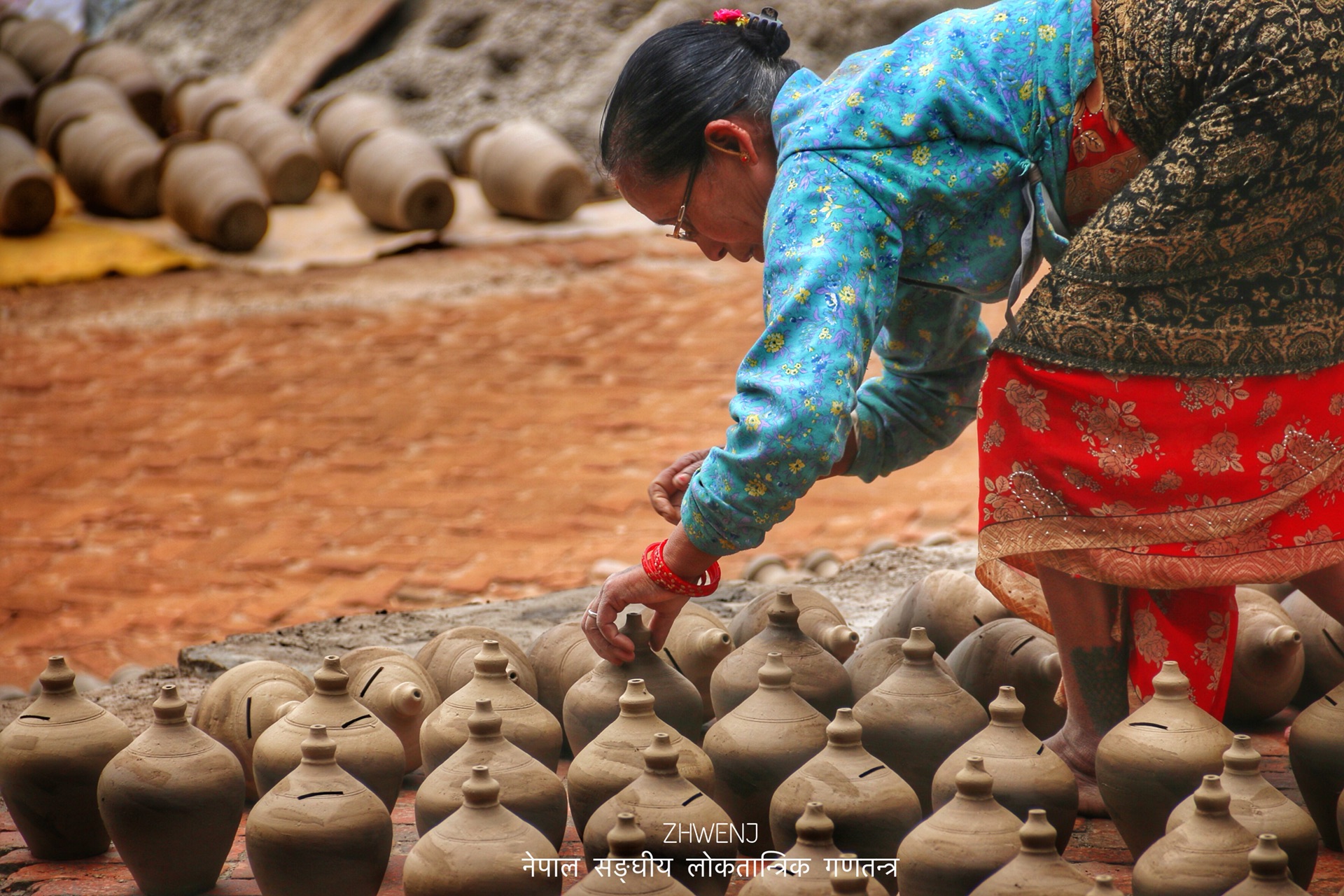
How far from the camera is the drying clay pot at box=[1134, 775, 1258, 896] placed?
174cm

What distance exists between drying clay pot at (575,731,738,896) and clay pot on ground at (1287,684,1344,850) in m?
0.94

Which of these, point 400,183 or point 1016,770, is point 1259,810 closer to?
point 1016,770

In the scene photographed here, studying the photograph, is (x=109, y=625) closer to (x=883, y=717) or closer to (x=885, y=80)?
(x=883, y=717)

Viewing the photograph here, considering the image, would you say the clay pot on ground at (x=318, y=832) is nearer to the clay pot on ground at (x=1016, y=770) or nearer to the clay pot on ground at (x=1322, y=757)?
the clay pot on ground at (x=1016, y=770)

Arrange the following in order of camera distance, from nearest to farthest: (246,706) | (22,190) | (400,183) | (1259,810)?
1. (1259,810)
2. (246,706)
3. (22,190)
4. (400,183)

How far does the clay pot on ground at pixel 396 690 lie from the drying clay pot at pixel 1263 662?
1.57m

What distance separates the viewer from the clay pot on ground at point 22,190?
29.4 feet

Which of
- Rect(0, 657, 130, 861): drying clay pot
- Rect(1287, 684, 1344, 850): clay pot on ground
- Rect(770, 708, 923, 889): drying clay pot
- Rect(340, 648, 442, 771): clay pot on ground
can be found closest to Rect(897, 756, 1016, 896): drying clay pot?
Rect(770, 708, 923, 889): drying clay pot

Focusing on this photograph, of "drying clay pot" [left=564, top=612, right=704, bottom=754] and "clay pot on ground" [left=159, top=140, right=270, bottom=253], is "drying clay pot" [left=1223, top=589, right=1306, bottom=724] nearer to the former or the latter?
"drying clay pot" [left=564, top=612, right=704, bottom=754]

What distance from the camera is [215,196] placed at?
909 centimetres

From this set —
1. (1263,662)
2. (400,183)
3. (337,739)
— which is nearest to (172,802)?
(337,739)

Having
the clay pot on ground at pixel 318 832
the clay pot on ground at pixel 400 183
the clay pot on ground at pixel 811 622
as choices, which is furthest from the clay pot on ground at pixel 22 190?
the clay pot on ground at pixel 318 832

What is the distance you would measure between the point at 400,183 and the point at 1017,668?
7.37 m

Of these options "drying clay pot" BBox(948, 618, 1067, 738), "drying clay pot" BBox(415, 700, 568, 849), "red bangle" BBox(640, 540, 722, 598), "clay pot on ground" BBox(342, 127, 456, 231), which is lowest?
"clay pot on ground" BBox(342, 127, 456, 231)
